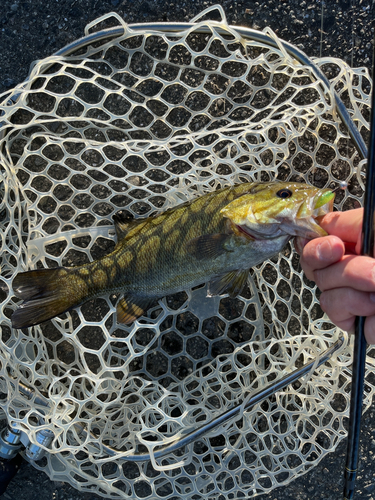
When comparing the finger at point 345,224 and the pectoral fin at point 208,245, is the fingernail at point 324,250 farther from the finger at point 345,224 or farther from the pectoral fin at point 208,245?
the pectoral fin at point 208,245

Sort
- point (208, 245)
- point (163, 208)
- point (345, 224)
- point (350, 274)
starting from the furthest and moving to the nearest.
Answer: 1. point (163, 208)
2. point (208, 245)
3. point (345, 224)
4. point (350, 274)

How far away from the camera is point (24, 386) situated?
2.19m

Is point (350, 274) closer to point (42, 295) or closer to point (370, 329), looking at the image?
point (370, 329)

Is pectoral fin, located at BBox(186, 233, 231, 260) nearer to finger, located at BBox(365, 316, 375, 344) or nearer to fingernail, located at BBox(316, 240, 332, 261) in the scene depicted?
fingernail, located at BBox(316, 240, 332, 261)

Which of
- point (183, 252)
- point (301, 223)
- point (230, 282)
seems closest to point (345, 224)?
point (301, 223)

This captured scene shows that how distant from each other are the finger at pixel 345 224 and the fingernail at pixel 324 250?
0.19 m

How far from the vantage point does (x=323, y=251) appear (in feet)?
5.32

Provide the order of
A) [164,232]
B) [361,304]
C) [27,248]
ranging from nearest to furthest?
1. [361,304]
2. [164,232]
3. [27,248]

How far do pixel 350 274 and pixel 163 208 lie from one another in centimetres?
117

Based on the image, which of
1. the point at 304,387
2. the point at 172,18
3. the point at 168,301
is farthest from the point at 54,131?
the point at 304,387

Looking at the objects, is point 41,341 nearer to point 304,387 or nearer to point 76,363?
point 76,363

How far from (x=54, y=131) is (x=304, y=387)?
2.16 metres

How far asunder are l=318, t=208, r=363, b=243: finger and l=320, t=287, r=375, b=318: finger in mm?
247

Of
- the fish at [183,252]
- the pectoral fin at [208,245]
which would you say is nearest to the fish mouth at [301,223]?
the fish at [183,252]
